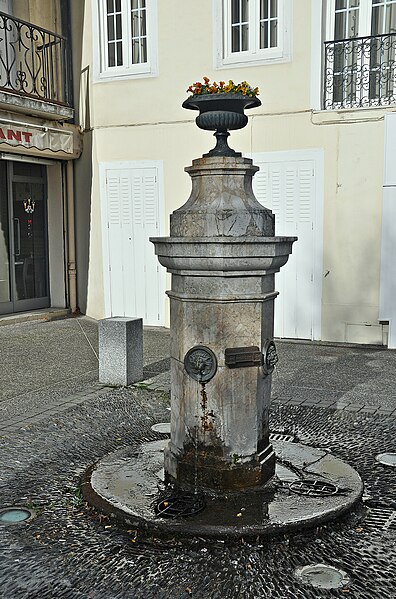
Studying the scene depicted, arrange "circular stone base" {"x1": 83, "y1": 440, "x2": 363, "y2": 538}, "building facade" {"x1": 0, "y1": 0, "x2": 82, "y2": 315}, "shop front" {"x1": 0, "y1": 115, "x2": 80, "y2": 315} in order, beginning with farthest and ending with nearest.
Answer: "shop front" {"x1": 0, "y1": 115, "x2": 80, "y2": 315}, "building facade" {"x1": 0, "y1": 0, "x2": 82, "y2": 315}, "circular stone base" {"x1": 83, "y1": 440, "x2": 363, "y2": 538}

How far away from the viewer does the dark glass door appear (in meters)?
12.4

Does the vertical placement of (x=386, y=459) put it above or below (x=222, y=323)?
below

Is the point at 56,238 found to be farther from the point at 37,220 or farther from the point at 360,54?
the point at 360,54

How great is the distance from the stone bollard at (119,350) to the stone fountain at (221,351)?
288 cm

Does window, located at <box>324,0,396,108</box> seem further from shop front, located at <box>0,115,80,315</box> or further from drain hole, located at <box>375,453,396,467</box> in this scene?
drain hole, located at <box>375,453,396,467</box>

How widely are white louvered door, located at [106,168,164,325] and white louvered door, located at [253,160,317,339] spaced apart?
2014 millimetres

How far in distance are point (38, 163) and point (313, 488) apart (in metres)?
9.59

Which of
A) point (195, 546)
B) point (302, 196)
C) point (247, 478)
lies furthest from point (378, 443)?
point (302, 196)

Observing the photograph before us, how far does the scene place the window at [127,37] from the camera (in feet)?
37.4

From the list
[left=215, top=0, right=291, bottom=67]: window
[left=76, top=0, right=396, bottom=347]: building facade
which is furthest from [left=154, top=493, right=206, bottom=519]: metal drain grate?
[left=215, top=0, right=291, bottom=67]: window

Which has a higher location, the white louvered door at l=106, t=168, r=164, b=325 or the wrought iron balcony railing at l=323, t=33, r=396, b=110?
the wrought iron balcony railing at l=323, t=33, r=396, b=110

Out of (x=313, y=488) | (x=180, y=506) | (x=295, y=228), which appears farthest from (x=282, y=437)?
(x=295, y=228)

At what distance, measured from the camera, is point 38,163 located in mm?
12523

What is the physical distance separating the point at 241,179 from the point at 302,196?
20.1ft
